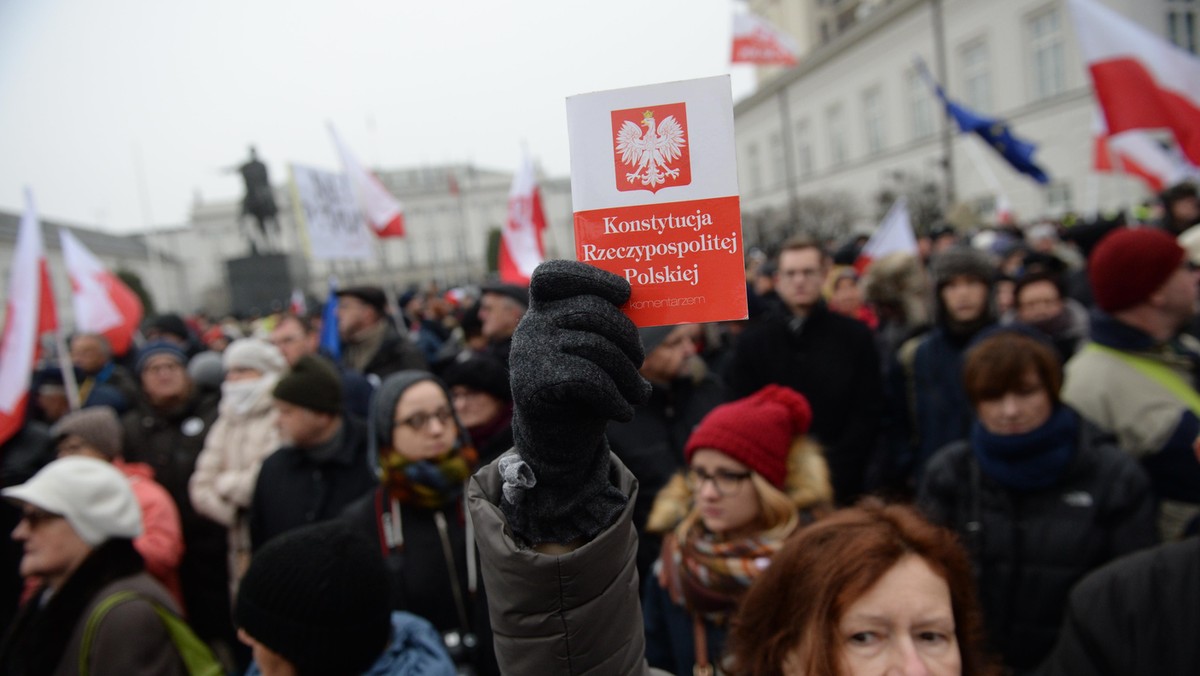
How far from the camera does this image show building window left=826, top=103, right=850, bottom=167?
130 ft

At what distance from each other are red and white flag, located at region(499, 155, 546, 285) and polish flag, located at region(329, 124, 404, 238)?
1032 millimetres

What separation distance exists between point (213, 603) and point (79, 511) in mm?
1319

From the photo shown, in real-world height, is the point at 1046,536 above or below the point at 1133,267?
below

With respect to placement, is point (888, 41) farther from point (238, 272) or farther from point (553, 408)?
point (553, 408)

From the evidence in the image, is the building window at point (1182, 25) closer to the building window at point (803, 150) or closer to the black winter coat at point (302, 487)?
the building window at point (803, 150)

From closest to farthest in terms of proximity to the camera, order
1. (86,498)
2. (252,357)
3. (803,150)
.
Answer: (86,498) < (252,357) < (803,150)

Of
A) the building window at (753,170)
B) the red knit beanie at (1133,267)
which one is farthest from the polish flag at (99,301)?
the building window at (753,170)

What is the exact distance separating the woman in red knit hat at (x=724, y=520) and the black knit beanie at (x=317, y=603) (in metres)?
0.85

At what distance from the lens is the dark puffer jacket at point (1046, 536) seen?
231 centimetres

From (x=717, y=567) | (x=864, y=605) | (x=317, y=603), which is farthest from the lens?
(x=717, y=567)

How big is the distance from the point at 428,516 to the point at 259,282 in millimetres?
13105

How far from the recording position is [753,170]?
48844 mm

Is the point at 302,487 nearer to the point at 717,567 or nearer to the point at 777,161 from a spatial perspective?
the point at 717,567

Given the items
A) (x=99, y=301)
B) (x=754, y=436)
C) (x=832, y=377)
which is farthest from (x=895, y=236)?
(x=99, y=301)
